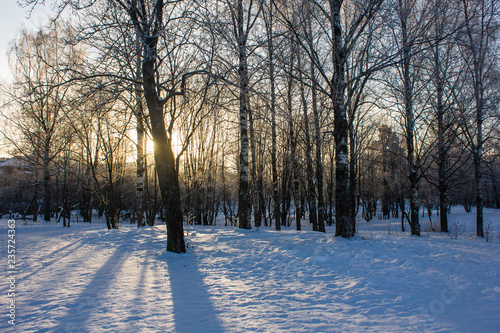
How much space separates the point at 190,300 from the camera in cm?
346

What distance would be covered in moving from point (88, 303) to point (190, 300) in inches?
50.3

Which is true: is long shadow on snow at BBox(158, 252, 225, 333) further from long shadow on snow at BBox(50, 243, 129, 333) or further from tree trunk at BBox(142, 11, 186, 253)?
long shadow on snow at BBox(50, 243, 129, 333)

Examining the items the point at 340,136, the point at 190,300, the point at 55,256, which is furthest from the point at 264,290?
the point at 55,256

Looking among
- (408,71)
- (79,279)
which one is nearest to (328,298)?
(79,279)

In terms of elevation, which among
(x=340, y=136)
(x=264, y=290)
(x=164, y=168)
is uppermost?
(x=340, y=136)

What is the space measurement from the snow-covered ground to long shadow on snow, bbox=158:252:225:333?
0.01 m

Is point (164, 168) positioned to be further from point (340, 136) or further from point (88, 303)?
point (340, 136)

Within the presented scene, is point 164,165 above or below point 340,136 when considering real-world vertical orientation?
below

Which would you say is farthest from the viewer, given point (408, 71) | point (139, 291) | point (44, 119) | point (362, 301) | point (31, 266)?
point (44, 119)

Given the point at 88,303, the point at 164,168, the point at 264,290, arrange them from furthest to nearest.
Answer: the point at 164,168 → the point at 264,290 → the point at 88,303

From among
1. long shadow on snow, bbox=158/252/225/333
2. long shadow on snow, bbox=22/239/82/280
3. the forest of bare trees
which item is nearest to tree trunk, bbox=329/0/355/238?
the forest of bare trees

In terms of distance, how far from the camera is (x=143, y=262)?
18.2ft

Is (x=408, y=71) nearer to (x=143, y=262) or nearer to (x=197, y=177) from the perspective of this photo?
(x=143, y=262)

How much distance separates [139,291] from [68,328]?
1.19 metres
